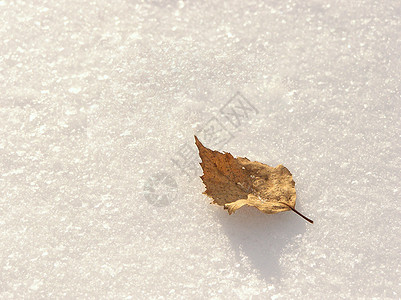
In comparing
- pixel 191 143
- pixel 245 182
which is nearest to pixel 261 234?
pixel 245 182

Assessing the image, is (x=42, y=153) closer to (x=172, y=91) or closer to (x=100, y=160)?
(x=100, y=160)

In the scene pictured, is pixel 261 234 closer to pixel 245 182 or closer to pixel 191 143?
pixel 245 182

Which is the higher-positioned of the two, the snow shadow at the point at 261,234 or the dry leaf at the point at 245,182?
the dry leaf at the point at 245,182

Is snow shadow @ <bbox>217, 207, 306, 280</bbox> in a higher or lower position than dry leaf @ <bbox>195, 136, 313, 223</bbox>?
lower

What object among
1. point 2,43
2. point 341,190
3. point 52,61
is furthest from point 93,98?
point 341,190
